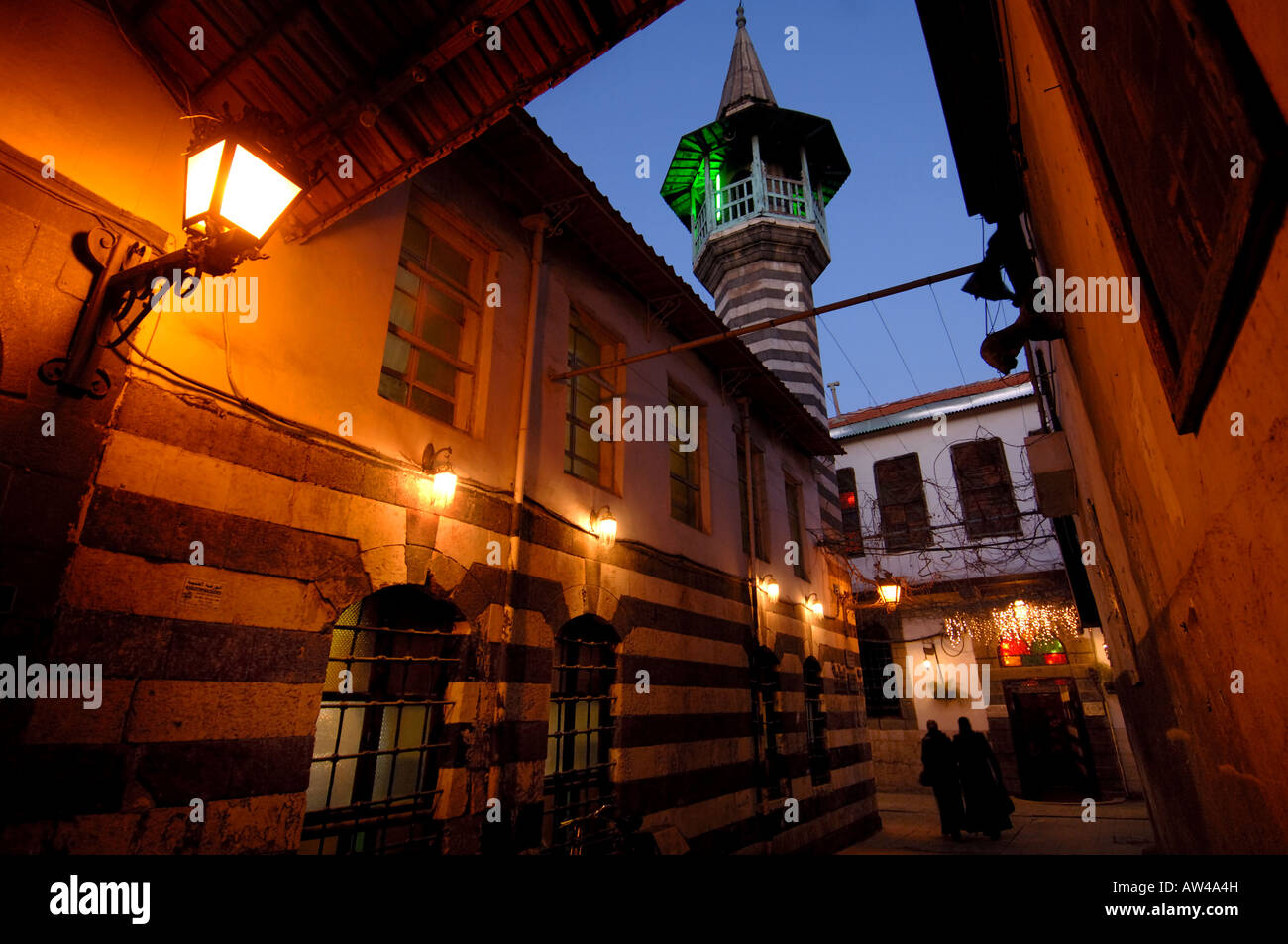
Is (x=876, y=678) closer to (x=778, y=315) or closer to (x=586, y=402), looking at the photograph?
(x=778, y=315)

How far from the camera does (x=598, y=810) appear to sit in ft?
18.8

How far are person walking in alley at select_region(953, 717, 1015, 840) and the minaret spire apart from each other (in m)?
16.5

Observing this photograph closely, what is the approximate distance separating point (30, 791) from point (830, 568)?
12.4 metres

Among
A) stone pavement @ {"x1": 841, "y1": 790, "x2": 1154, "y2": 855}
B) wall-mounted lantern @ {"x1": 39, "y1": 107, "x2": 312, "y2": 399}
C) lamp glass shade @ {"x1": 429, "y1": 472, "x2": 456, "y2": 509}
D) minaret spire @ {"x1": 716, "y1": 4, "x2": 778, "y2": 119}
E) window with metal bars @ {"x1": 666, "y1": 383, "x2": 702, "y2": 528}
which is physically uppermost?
minaret spire @ {"x1": 716, "y1": 4, "x2": 778, "y2": 119}

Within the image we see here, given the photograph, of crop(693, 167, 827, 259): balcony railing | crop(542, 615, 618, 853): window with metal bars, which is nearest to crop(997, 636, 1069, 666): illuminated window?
crop(693, 167, 827, 259): balcony railing

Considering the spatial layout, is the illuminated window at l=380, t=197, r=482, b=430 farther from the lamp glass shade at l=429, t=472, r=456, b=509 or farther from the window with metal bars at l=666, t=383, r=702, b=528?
the window with metal bars at l=666, t=383, r=702, b=528

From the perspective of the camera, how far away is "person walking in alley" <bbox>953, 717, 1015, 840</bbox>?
33.7 feet

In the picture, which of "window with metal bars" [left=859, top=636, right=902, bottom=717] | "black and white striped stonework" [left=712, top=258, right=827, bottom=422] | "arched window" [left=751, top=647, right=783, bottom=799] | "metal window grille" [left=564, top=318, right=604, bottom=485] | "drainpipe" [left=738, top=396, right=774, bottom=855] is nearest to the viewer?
"metal window grille" [left=564, top=318, right=604, bottom=485]

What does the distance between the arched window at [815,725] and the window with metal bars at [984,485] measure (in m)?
7.97

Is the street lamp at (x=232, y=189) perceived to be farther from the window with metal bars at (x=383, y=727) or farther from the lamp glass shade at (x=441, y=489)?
the window with metal bars at (x=383, y=727)

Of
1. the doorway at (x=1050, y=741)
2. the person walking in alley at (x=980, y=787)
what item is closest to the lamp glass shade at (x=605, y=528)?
the person walking in alley at (x=980, y=787)

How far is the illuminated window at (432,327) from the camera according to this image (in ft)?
18.1
